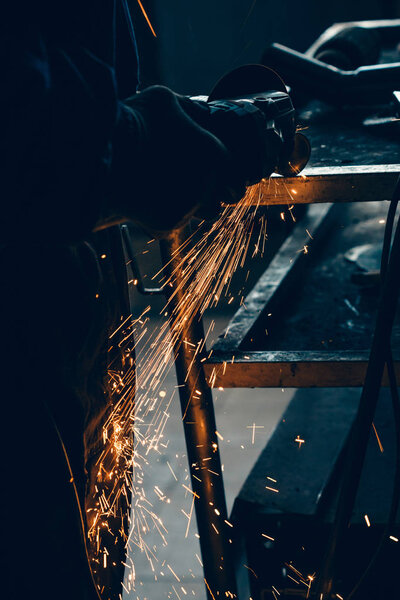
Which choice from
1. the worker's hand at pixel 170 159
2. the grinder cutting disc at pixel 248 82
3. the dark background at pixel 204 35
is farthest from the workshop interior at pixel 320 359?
the dark background at pixel 204 35

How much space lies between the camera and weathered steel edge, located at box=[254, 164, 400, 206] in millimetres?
1437

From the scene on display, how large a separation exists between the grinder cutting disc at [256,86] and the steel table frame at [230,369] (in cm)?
6

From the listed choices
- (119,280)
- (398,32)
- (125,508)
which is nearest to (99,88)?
(119,280)

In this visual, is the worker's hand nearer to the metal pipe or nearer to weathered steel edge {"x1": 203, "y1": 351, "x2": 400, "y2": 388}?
the metal pipe

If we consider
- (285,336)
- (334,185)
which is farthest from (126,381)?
(334,185)

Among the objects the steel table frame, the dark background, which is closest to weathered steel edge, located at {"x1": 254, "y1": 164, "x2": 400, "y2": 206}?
the steel table frame

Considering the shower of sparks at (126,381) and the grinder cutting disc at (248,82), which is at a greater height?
the grinder cutting disc at (248,82)

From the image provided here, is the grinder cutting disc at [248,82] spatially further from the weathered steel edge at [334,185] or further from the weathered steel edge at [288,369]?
the weathered steel edge at [288,369]

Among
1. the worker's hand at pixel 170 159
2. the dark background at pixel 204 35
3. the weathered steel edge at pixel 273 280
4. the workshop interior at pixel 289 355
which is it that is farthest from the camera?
the dark background at pixel 204 35

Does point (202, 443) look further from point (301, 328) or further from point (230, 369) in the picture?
point (301, 328)

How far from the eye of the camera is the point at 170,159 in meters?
0.99

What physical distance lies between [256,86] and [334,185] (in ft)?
0.89

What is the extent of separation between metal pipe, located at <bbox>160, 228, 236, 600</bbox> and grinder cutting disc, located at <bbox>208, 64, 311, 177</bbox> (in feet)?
0.98

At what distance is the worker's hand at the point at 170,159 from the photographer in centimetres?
98
